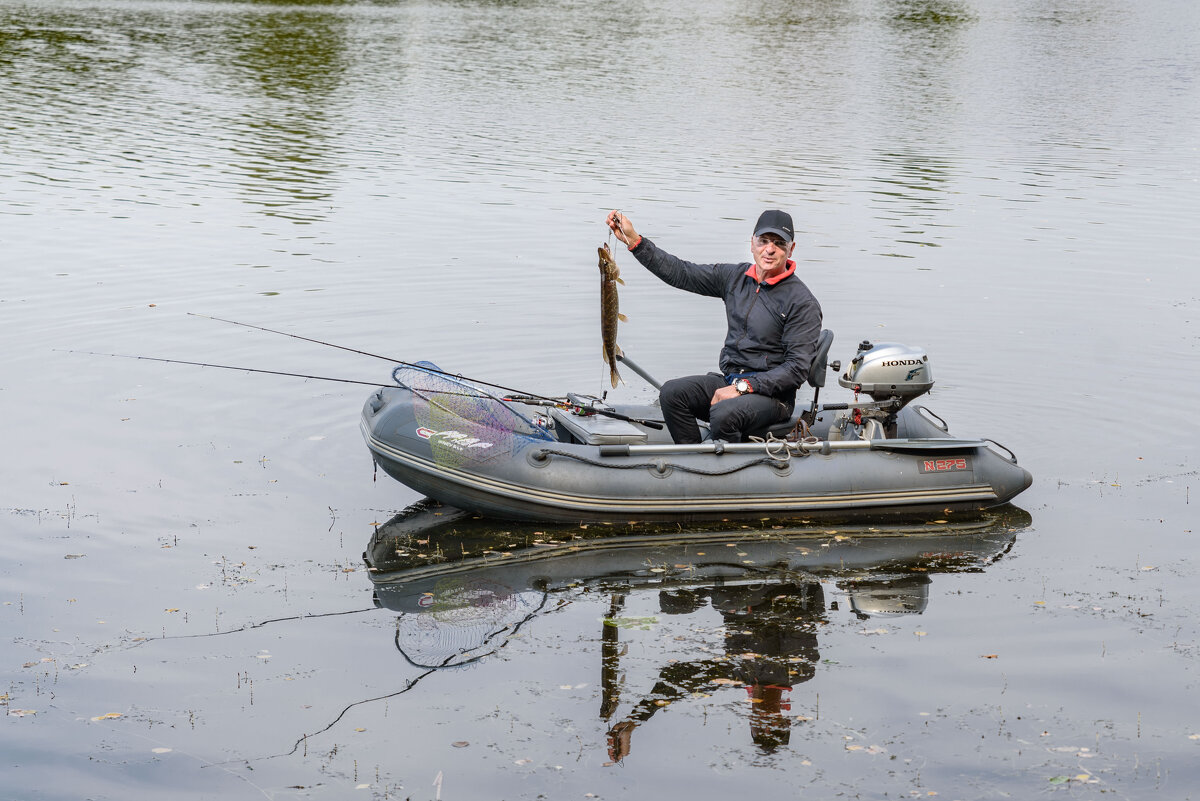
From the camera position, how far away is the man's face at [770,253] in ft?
25.0

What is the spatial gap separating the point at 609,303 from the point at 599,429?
89 cm

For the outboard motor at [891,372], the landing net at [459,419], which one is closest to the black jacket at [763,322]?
the outboard motor at [891,372]

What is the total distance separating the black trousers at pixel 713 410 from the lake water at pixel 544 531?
596 millimetres

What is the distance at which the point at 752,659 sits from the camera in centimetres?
587

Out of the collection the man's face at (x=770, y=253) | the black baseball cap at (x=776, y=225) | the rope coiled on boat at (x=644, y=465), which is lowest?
the rope coiled on boat at (x=644, y=465)

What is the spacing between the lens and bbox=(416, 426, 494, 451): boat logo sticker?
24.3ft

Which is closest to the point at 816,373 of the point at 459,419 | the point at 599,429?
the point at 599,429

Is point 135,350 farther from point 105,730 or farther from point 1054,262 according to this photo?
point 1054,262

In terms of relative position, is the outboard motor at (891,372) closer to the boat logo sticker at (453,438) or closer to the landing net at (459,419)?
the landing net at (459,419)

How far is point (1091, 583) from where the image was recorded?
6.84m

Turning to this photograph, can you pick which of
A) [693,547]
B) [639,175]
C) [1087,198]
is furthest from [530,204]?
[693,547]

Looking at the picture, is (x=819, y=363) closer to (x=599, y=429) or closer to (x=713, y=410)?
(x=713, y=410)

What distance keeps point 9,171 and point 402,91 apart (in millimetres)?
11146

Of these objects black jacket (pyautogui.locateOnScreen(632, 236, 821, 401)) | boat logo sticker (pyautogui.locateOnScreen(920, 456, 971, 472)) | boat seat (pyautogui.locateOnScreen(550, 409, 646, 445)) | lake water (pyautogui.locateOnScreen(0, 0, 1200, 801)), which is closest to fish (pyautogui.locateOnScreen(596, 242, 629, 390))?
boat seat (pyautogui.locateOnScreen(550, 409, 646, 445))
